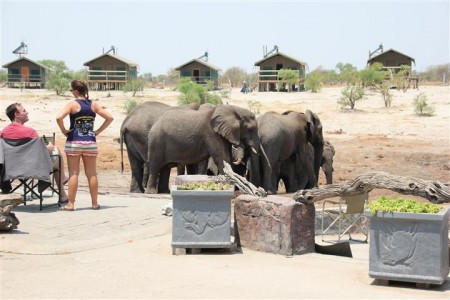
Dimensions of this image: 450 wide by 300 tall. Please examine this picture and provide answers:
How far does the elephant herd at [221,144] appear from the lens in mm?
16344

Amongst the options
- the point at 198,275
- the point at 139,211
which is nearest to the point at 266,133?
the point at 139,211

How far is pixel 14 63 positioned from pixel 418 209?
5841 cm

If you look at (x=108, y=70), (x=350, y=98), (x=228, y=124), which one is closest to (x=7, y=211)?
(x=228, y=124)

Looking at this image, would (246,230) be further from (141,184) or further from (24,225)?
(141,184)

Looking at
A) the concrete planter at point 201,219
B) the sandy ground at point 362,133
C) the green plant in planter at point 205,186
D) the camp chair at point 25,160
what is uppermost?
the camp chair at point 25,160

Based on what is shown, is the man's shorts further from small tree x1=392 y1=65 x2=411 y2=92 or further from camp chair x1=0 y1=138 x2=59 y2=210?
small tree x1=392 y1=65 x2=411 y2=92

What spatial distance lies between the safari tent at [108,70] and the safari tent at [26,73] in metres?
3.50

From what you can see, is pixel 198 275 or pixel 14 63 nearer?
pixel 198 275

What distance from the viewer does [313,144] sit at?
1850 centimetres

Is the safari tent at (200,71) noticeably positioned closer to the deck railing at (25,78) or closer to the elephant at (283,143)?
the deck railing at (25,78)

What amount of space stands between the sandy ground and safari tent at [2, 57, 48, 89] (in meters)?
16.2

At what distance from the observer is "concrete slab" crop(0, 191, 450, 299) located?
7.75 meters

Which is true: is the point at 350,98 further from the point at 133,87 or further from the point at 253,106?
the point at 133,87

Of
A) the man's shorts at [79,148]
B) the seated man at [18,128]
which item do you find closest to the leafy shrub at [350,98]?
the man's shorts at [79,148]
